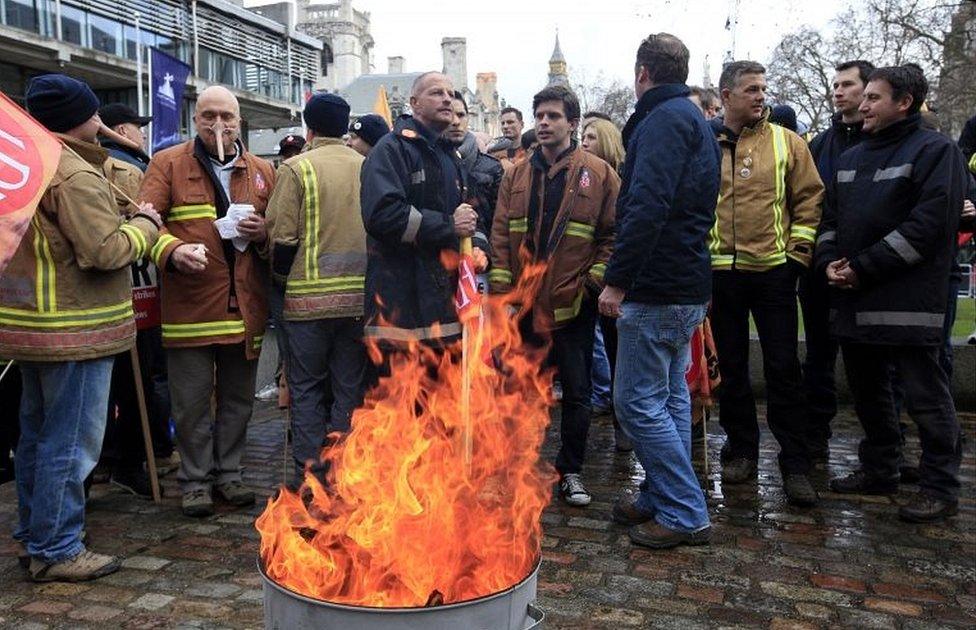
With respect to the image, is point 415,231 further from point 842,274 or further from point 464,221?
point 842,274

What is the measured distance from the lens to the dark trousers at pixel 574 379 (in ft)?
16.2

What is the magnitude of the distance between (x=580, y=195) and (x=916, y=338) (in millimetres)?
2025

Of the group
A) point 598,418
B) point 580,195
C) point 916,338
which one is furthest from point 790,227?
point 598,418

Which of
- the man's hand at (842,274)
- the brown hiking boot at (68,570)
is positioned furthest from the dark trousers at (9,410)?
the man's hand at (842,274)

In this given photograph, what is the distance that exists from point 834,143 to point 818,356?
4.79ft

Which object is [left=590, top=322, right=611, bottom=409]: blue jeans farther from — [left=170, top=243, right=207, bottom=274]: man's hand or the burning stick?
[left=170, top=243, right=207, bottom=274]: man's hand

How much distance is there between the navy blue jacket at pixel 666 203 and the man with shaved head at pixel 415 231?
939 mm

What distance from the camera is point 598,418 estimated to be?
711 cm

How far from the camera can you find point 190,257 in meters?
4.32

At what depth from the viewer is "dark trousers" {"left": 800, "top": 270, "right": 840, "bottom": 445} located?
544 centimetres

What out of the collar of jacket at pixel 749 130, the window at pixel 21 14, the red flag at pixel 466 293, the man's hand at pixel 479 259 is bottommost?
the red flag at pixel 466 293

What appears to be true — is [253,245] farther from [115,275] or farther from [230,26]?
[230,26]

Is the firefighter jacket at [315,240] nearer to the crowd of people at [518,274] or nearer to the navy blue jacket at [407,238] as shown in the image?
the crowd of people at [518,274]

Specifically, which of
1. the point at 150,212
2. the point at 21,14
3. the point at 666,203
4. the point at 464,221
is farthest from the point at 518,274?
the point at 21,14
